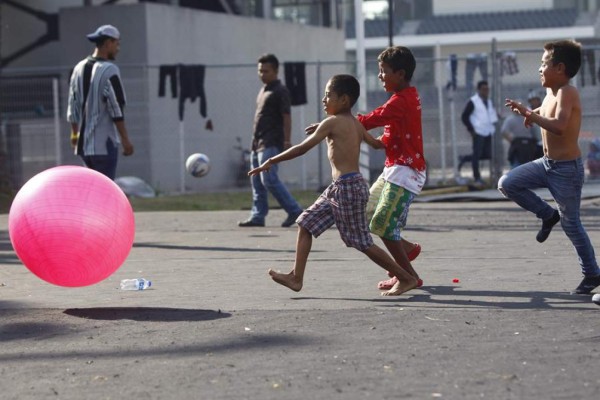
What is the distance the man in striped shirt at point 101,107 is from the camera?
11.8 meters

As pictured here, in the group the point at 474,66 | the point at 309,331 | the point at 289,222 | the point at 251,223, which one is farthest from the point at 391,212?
the point at 474,66

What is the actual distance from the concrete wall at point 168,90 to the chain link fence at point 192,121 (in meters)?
0.02

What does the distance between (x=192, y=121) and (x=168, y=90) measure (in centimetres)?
A: 102

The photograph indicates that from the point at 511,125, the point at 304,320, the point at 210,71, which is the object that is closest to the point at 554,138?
the point at 304,320

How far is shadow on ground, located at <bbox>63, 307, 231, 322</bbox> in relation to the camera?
7543mm

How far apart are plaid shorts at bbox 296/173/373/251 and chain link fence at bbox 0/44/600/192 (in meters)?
13.1

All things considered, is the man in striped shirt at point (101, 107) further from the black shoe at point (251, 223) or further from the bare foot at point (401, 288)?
the bare foot at point (401, 288)

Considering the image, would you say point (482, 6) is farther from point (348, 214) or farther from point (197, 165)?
point (348, 214)

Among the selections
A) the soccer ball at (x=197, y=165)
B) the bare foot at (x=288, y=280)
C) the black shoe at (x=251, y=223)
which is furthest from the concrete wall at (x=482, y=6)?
the bare foot at (x=288, y=280)

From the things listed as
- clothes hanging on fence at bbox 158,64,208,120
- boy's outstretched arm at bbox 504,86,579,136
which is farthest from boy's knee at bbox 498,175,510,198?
clothes hanging on fence at bbox 158,64,208,120

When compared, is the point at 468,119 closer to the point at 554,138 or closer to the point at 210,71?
the point at 210,71

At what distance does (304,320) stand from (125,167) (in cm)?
1709

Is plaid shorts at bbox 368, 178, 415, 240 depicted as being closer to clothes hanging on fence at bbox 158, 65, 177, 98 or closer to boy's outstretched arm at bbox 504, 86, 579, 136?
boy's outstretched arm at bbox 504, 86, 579, 136

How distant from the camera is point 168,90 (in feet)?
79.9
